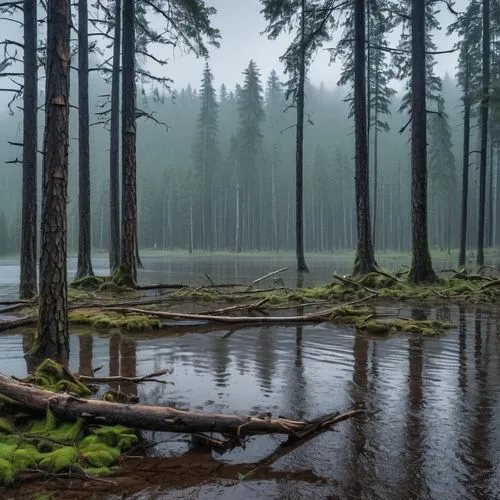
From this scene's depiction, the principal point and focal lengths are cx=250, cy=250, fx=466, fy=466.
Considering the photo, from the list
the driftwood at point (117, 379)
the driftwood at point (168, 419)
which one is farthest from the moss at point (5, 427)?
the driftwood at point (117, 379)

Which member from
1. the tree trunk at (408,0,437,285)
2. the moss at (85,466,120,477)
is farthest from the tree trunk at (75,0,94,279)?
the moss at (85,466,120,477)

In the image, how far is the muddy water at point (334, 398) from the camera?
2.50 m

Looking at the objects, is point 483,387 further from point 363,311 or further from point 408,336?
point 363,311

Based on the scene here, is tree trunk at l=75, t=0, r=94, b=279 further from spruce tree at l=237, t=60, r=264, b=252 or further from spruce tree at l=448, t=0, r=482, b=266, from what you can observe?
spruce tree at l=237, t=60, r=264, b=252

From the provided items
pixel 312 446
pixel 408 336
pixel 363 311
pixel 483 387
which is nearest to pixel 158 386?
pixel 312 446

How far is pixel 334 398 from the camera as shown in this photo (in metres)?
3.91

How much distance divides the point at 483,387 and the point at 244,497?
280cm

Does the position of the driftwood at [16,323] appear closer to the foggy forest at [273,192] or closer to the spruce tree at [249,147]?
the foggy forest at [273,192]

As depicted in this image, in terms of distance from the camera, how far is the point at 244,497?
236 centimetres

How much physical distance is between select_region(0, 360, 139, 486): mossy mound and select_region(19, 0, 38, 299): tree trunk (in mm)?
8462

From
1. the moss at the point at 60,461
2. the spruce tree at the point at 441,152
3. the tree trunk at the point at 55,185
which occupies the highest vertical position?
the spruce tree at the point at 441,152

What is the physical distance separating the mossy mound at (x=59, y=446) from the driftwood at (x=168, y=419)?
63mm

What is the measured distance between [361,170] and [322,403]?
1127cm

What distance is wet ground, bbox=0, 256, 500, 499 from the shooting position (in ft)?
8.15
